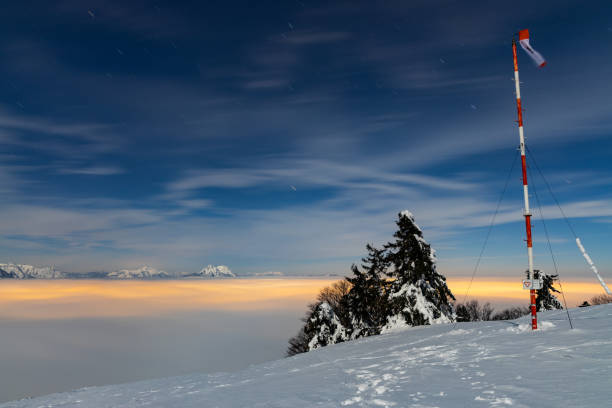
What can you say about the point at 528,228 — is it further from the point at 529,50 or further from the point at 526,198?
the point at 529,50

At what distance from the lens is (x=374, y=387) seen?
946cm

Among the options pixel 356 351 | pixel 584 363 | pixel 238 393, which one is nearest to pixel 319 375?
pixel 238 393

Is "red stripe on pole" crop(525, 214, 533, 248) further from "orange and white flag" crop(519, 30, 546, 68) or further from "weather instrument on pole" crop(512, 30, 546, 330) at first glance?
"orange and white flag" crop(519, 30, 546, 68)

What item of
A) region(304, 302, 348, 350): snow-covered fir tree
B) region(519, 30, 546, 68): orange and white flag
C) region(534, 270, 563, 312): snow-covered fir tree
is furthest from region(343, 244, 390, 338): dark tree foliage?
region(519, 30, 546, 68): orange and white flag

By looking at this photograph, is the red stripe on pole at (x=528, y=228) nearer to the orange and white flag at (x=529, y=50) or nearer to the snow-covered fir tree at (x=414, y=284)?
the orange and white flag at (x=529, y=50)

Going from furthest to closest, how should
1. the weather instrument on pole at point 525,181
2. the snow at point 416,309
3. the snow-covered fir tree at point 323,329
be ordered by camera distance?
the snow-covered fir tree at point 323,329
the snow at point 416,309
the weather instrument on pole at point 525,181

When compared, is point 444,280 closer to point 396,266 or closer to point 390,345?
point 396,266

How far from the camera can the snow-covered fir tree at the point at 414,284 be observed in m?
28.4

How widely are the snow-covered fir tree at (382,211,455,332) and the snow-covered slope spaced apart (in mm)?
12572

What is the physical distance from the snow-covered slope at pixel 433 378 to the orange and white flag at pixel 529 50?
914 cm

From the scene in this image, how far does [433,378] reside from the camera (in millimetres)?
9359

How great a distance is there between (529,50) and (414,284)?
1959 centimetres

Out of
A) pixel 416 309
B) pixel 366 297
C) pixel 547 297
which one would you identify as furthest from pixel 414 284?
pixel 547 297

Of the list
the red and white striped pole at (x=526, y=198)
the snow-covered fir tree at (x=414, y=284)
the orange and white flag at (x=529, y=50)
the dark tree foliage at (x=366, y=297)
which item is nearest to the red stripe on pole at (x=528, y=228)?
the red and white striped pole at (x=526, y=198)
